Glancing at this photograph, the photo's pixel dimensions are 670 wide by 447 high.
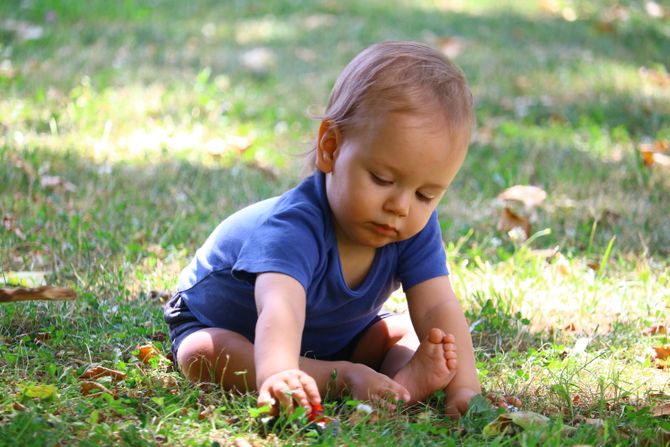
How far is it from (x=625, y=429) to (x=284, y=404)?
2.75ft

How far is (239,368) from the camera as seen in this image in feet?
7.97

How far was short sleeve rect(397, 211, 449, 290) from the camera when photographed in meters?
2.65

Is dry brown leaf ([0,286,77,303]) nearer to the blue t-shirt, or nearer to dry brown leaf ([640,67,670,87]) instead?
the blue t-shirt

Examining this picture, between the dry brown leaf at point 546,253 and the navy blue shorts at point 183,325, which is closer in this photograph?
the navy blue shorts at point 183,325

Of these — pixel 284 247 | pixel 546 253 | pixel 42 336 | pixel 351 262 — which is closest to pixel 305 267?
pixel 284 247

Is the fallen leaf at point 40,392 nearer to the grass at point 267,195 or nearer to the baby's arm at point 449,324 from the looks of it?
the grass at point 267,195

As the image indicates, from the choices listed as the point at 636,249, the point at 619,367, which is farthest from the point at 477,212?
the point at 619,367

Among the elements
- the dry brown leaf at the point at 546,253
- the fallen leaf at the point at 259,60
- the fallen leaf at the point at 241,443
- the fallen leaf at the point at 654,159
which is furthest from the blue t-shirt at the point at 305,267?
the fallen leaf at the point at 259,60

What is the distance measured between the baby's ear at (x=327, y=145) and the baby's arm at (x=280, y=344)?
0.35 meters

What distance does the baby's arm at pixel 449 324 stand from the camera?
242 centimetres

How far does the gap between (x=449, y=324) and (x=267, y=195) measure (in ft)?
6.03

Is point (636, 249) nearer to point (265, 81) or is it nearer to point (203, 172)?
point (203, 172)

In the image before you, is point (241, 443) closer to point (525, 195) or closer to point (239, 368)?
point (239, 368)

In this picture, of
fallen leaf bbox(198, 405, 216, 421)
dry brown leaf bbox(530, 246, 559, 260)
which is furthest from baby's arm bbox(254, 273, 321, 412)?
dry brown leaf bbox(530, 246, 559, 260)
